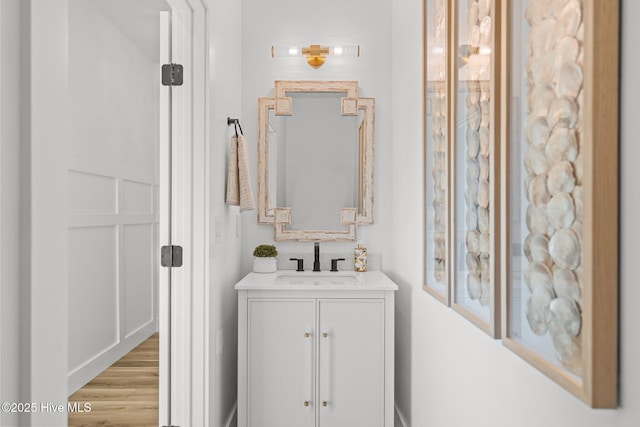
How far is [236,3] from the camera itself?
105 inches

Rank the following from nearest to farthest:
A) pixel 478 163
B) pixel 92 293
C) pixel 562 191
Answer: pixel 562 191
pixel 478 163
pixel 92 293

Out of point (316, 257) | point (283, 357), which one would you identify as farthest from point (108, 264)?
point (283, 357)

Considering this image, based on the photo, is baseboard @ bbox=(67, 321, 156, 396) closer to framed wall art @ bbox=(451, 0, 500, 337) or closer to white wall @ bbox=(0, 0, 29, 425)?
white wall @ bbox=(0, 0, 29, 425)

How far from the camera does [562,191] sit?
819 millimetres

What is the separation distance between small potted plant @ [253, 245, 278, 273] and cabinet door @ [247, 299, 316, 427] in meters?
0.40

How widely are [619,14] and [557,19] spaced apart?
12cm

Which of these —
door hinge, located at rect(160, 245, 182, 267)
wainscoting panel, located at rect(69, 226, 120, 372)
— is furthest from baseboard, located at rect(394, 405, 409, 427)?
wainscoting panel, located at rect(69, 226, 120, 372)

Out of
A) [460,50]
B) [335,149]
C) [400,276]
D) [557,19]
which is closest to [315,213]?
[335,149]

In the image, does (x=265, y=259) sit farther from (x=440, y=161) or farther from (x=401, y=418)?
(x=440, y=161)

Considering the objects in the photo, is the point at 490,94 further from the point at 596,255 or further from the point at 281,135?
the point at 281,135

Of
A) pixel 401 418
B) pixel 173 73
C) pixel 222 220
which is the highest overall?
pixel 173 73

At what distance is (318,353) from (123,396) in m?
1.38

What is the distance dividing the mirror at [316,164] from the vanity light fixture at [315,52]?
0.19 m

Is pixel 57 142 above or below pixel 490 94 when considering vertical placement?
below
